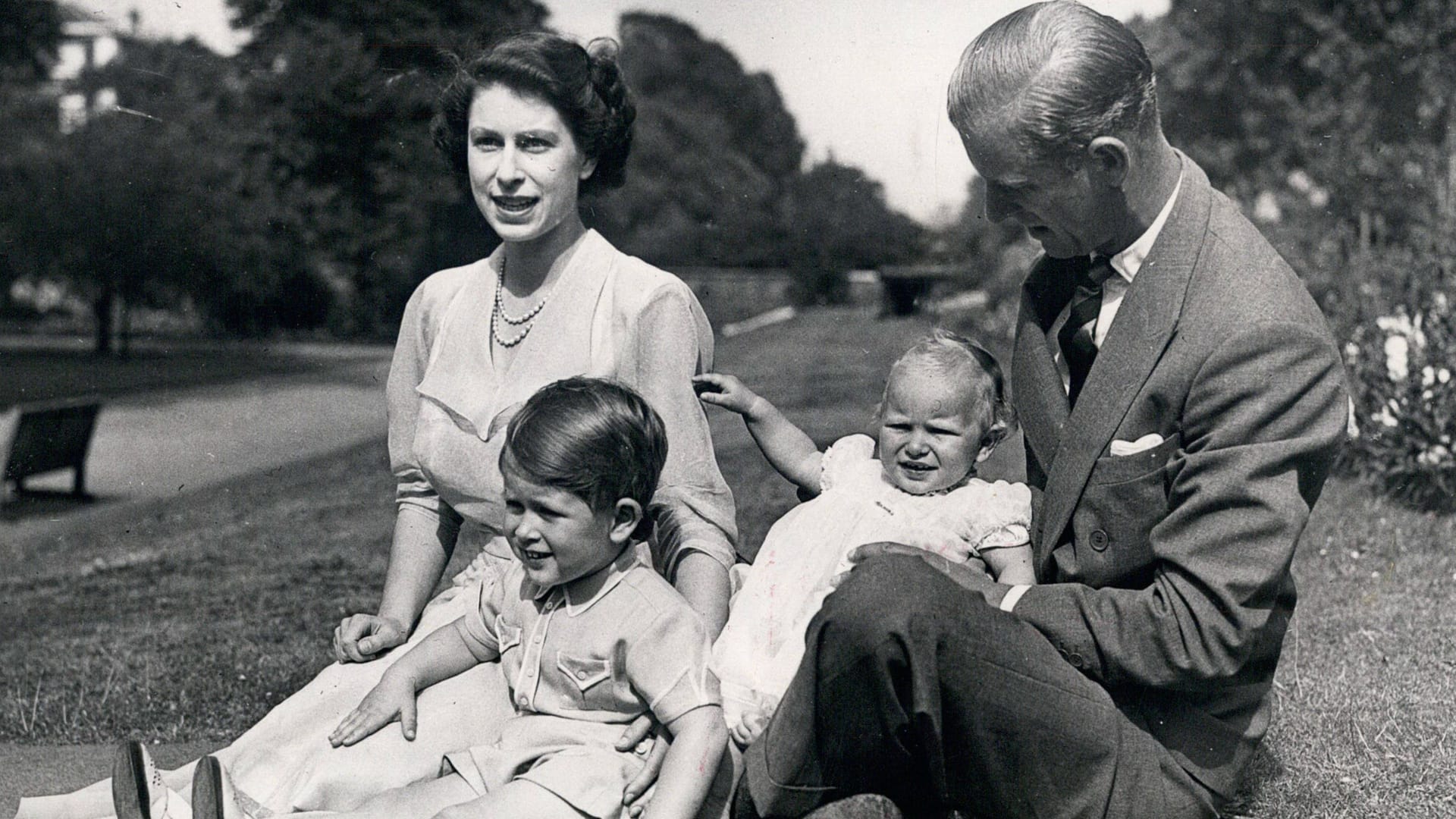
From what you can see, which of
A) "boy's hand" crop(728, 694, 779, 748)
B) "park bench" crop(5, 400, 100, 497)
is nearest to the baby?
"boy's hand" crop(728, 694, 779, 748)

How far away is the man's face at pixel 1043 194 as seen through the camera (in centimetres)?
249

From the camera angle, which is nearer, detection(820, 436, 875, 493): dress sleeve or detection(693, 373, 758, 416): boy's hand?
detection(820, 436, 875, 493): dress sleeve

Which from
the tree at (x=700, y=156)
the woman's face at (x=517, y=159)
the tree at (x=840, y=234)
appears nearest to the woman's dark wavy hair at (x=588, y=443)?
the woman's face at (x=517, y=159)

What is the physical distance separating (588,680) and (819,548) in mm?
536

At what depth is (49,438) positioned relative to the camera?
9367 millimetres

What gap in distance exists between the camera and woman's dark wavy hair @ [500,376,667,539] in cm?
257

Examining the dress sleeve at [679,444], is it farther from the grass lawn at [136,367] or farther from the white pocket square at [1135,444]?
the grass lawn at [136,367]

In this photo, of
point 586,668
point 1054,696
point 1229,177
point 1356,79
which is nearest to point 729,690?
point 586,668

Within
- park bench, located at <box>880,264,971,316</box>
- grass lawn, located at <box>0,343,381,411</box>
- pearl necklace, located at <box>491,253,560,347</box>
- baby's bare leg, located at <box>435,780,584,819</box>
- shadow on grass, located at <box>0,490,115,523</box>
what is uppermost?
pearl necklace, located at <box>491,253,560,347</box>

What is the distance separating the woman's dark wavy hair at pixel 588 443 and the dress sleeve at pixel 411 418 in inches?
27.6

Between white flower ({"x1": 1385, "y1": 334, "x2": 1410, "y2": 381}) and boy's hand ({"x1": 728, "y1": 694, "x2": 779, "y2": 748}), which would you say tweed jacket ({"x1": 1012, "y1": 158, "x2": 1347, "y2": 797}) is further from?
white flower ({"x1": 1385, "y1": 334, "x2": 1410, "y2": 381})

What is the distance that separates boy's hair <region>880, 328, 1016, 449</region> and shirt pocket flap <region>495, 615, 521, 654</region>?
88 centimetres

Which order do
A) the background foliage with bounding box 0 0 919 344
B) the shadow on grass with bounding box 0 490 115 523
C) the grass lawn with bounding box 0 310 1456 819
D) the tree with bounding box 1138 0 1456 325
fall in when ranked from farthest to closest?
the background foliage with bounding box 0 0 919 344 → the tree with bounding box 1138 0 1456 325 → the shadow on grass with bounding box 0 490 115 523 → the grass lawn with bounding box 0 310 1456 819

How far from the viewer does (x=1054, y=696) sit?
7.27ft
